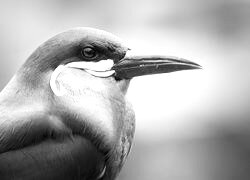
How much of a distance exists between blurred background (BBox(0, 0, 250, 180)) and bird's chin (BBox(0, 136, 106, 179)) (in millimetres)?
3405

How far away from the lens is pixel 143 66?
14.0ft

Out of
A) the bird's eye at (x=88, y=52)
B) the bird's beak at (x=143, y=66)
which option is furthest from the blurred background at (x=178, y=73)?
the bird's eye at (x=88, y=52)

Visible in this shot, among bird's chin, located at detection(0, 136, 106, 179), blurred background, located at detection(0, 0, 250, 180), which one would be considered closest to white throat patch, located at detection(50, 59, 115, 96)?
bird's chin, located at detection(0, 136, 106, 179)

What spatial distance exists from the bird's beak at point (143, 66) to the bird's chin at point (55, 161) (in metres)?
0.39

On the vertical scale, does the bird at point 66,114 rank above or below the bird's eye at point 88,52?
below

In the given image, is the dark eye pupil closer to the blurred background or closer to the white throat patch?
the white throat patch

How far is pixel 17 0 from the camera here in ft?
32.1

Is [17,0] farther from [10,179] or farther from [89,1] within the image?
[10,179]

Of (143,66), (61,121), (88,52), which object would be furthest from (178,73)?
(61,121)

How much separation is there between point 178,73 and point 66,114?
4858 mm

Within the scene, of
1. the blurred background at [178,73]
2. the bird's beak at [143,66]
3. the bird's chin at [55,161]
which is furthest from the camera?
the blurred background at [178,73]

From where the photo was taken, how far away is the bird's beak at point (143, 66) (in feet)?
14.0

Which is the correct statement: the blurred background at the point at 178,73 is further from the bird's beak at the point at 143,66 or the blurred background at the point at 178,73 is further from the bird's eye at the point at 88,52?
the bird's eye at the point at 88,52

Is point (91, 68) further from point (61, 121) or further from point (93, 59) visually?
point (61, 121)
